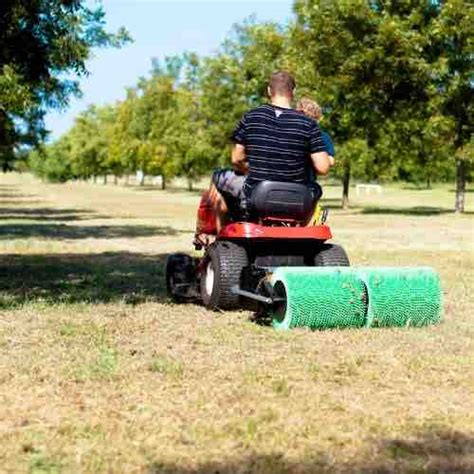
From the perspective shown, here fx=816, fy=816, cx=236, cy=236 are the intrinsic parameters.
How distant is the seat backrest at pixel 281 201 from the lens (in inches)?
289

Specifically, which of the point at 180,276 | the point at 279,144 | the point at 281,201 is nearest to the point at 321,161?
the point at 279,144

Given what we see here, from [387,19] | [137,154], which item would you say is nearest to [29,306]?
[387,19]

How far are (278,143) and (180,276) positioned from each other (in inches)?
79.7

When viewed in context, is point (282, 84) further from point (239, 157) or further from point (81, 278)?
point (81, 278)

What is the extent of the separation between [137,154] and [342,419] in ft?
270

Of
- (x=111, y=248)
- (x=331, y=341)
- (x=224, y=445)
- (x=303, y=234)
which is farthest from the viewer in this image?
(x=111, y=248)

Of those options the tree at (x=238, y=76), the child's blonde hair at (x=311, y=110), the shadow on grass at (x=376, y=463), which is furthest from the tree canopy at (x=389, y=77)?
the shadow on grass at (x=376, y=463)

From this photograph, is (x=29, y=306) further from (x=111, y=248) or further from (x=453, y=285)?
(x=111, y=248)

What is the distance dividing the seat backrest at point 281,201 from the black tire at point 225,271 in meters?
0.43

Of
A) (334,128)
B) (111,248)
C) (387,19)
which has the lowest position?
(111,248)

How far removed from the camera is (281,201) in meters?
7.43

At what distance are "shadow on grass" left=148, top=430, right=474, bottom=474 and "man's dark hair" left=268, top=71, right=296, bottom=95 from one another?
426 cm

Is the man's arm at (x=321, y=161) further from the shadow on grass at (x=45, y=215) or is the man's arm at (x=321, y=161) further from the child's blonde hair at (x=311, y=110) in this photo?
the shadow on grass at (x=45, y=215)

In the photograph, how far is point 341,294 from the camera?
6.85 meters
